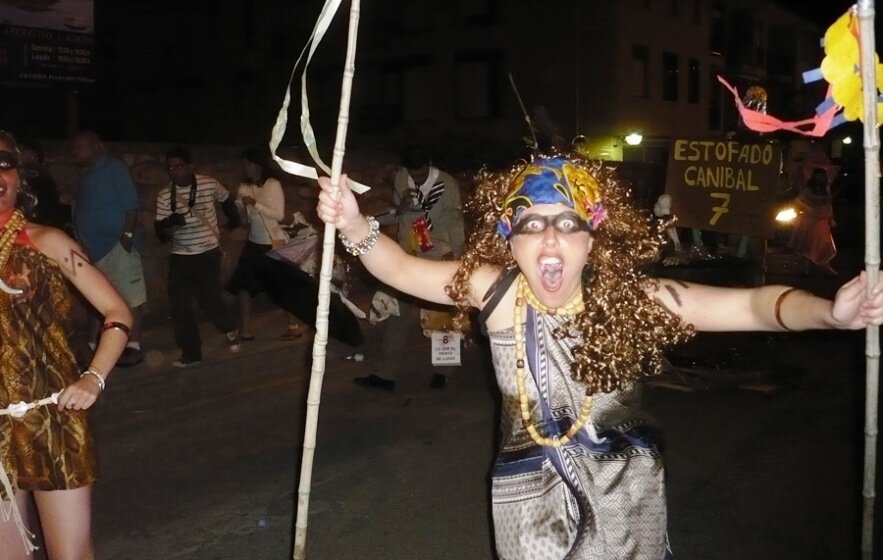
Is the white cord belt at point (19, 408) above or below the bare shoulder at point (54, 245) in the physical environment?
below

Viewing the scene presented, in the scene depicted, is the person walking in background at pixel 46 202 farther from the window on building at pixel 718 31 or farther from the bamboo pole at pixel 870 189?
the window on building at pixel 718 31

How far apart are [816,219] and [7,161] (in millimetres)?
10713

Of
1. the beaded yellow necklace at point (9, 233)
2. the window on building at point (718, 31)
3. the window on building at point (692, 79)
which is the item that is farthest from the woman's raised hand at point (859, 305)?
the window on building at point (718, 31)

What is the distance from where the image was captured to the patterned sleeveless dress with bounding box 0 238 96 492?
307cm

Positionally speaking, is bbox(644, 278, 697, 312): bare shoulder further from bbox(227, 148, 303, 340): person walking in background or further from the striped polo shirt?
bbox(227, 148, 303, 340): person walking in background

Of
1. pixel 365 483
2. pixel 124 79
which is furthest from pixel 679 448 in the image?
pixel 124 79

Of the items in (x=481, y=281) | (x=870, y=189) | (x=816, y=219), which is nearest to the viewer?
(x=870, y=189)

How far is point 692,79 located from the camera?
32656 mm

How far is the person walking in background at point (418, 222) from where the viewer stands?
7934 millimetres

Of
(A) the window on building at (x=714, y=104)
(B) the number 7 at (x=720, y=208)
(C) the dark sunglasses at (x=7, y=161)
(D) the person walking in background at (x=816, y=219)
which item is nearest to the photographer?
(C) the dark sunglasses at (x=7, y=161)

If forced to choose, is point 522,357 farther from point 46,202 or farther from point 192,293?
point 46,202

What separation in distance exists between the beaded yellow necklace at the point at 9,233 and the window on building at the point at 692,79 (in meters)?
31.3

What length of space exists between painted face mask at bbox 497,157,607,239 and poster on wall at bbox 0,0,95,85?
1086 cm

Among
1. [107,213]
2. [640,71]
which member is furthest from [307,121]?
[640,71]
